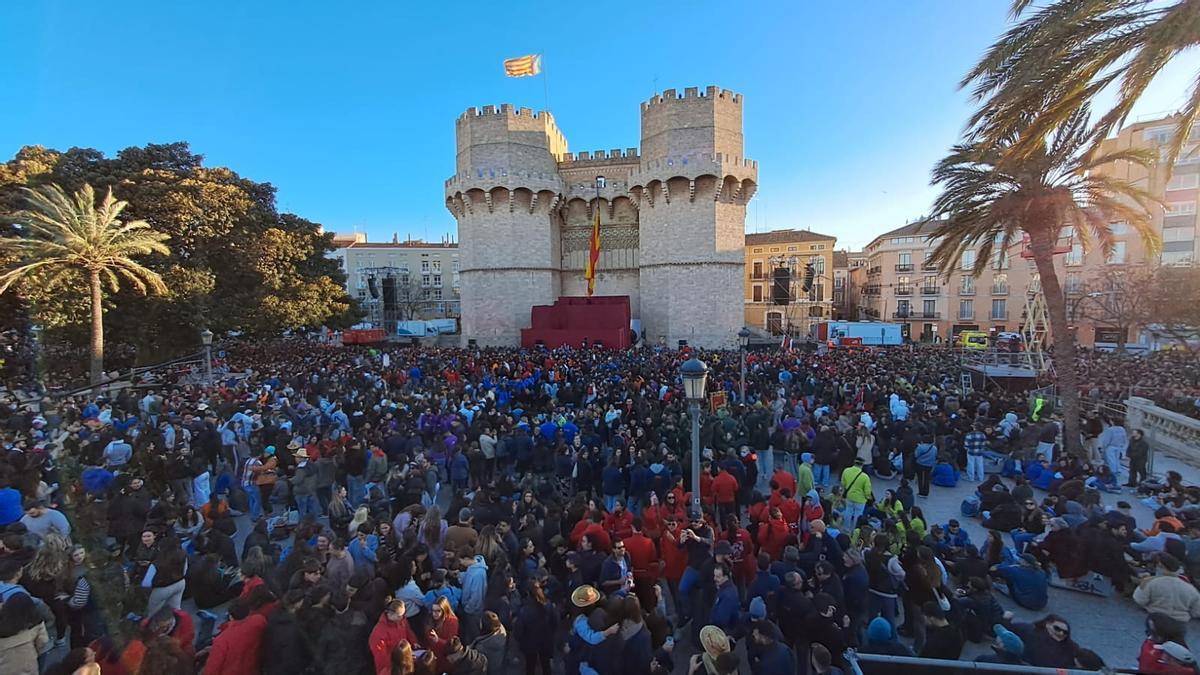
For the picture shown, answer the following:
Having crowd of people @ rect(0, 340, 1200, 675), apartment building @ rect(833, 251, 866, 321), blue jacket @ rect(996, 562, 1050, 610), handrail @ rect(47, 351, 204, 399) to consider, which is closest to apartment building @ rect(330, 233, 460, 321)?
handrail @ rect(47, 351, 204, 399)

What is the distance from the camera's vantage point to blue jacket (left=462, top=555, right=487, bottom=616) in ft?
15.2

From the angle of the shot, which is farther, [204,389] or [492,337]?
[492,337]

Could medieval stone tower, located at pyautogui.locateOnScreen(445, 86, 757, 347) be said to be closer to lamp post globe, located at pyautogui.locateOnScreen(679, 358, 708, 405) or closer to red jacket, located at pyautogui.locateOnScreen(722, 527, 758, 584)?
lamp post globe, located at pyautogui.locateOnScreen(679, 358, 708, 405)

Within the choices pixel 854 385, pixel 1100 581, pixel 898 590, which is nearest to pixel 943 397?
pixel 854 385

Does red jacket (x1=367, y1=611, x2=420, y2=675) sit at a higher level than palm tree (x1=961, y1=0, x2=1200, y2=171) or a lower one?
lower

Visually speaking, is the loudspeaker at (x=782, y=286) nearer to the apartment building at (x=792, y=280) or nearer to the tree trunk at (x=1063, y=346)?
the apartment building at (x=792, y=280)

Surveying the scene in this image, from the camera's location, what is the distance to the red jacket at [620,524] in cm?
558

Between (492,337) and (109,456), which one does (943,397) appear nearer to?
(109,456)

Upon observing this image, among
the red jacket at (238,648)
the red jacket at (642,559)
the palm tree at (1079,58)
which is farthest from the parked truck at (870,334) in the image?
the red jacket at (238,648)

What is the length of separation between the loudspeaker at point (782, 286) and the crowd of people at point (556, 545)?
3070 cm

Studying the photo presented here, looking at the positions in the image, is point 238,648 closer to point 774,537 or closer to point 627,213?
point 774,537

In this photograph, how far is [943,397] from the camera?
1285 centimetres

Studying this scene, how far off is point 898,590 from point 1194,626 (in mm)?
2967

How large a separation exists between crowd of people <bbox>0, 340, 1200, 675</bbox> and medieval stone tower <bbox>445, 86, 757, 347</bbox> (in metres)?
18.9
